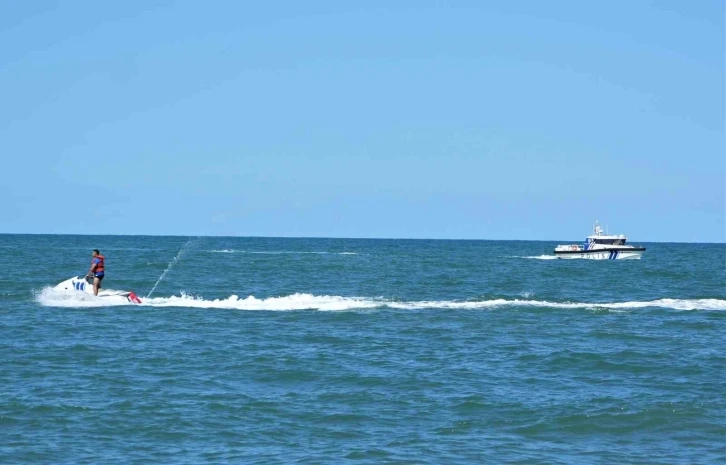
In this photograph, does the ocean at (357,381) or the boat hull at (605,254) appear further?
the boat hull at (605,254)

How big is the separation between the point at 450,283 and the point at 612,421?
3694cm

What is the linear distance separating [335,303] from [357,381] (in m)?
16.5

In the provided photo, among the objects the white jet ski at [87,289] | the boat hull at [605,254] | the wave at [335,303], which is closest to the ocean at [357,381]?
the wave at [335,303]

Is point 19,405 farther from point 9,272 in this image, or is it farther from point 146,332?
point 9,272

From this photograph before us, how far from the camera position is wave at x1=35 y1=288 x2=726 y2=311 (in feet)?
116

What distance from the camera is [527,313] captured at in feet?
113

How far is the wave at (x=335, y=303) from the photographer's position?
3531cm

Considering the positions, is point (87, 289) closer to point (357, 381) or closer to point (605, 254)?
point (357, 381)

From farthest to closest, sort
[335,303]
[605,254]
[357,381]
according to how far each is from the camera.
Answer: [605,254], [335,303], [357,381]

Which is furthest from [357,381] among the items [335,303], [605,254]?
[605,254]

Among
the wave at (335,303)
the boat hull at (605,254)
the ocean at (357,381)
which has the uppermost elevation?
the boat hull at (605,254)

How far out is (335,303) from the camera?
36875 millimetres

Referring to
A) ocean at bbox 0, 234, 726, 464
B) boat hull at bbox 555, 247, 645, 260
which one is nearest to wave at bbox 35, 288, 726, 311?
ocean at bbox 0, 234, 726, 464

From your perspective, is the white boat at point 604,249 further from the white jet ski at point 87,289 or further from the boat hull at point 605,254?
the white jet ski at point 87,289
